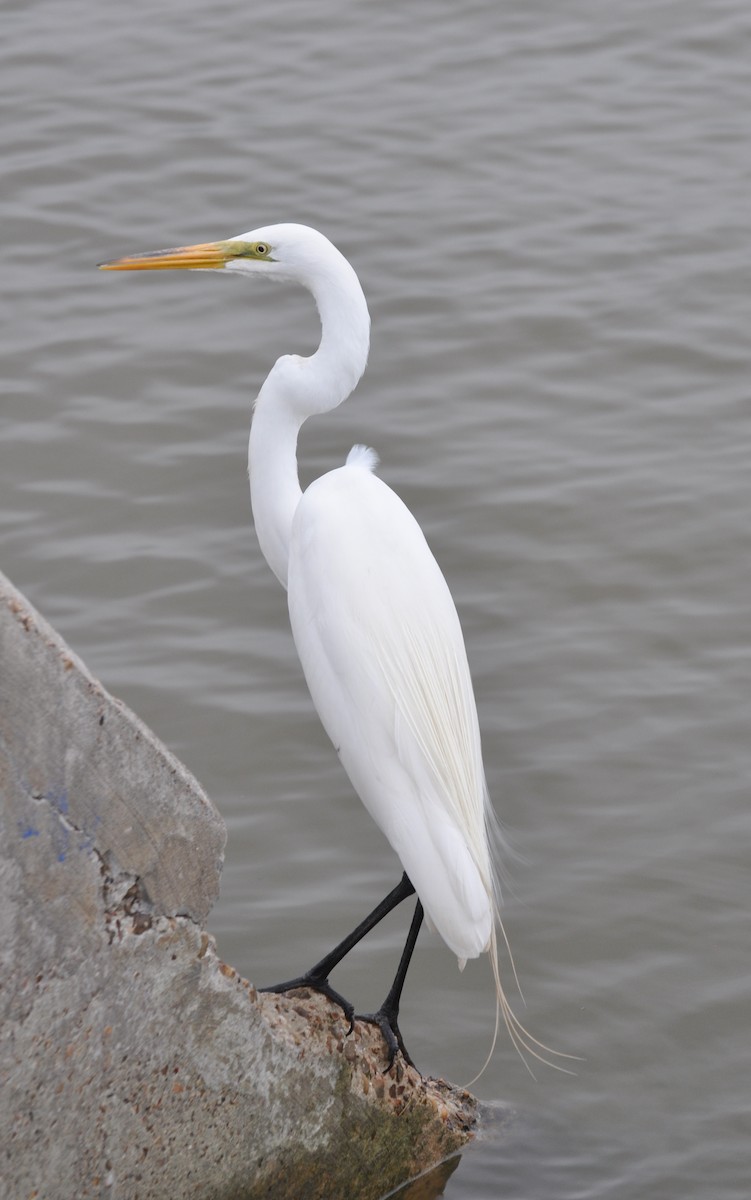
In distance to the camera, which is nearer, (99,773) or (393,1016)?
(99,773)

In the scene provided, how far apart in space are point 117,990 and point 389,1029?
80cm

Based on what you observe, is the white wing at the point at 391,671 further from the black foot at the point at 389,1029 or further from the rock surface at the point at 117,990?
the rock surface at the point at 117,990

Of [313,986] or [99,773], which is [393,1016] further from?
[99,773]

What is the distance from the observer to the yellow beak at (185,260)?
11.7 feet

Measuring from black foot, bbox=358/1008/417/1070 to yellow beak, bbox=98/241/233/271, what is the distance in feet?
5.24

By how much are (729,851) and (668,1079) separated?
0.72 meters

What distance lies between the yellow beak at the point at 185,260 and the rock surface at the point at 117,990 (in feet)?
4.64

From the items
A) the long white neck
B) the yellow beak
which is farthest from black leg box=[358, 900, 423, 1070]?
the yellow beak

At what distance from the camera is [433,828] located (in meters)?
3.05

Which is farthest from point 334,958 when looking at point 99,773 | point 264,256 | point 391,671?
point 264,256

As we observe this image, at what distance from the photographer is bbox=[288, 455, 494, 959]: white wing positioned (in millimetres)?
3084

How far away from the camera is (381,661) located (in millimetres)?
3193

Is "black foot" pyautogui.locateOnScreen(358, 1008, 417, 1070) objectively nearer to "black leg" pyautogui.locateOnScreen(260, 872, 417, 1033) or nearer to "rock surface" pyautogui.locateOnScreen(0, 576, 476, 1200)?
"black leg" pyautogui.locateOnScreen(260, 872, 417, 1033)

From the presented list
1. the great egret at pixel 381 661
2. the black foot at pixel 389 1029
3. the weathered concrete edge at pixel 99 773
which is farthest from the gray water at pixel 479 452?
the weathered concrete edge at pixel 99 773
